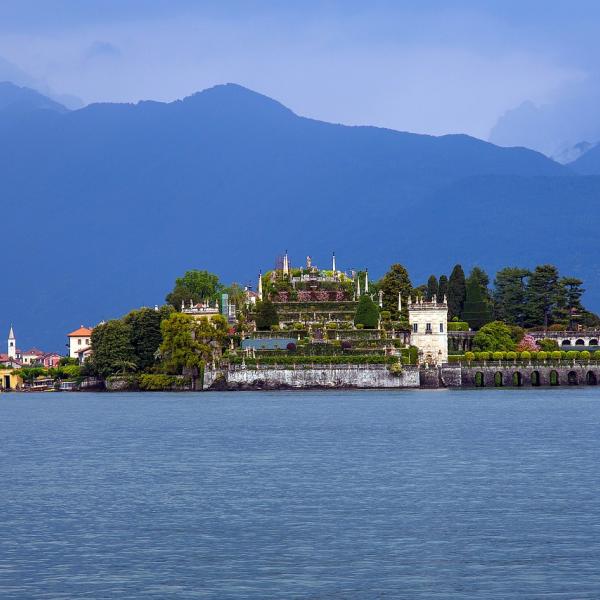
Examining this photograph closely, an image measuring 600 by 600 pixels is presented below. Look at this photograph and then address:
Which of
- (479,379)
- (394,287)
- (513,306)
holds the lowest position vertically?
(479,379)

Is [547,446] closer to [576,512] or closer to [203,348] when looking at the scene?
[576,512]

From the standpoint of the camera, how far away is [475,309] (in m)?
174

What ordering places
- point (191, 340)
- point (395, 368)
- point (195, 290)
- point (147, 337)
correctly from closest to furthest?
point (395, 368), point (191, 340), point (147, 337), point (195, 290)

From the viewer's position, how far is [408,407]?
107000 mm

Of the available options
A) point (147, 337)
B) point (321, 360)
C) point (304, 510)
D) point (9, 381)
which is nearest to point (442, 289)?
point (147, 337)

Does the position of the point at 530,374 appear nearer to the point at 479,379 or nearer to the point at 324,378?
the point at 479,379

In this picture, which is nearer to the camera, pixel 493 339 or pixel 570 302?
pixel 493 339

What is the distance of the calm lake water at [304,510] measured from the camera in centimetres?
3791

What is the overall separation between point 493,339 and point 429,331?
13046 millimetres

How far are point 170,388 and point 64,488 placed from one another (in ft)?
306

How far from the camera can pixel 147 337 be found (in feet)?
493

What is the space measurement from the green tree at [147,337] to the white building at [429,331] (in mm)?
24889

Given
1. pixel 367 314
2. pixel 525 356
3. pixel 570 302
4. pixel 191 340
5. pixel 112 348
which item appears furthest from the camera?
pixel 570 302

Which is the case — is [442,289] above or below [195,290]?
below
